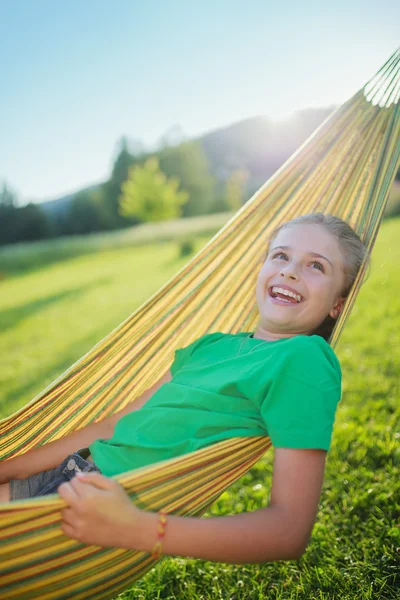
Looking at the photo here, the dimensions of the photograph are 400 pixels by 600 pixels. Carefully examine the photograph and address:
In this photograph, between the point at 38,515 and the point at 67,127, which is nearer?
the point at 38,515

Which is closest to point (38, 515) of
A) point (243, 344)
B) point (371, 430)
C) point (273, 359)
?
point (273, 359)

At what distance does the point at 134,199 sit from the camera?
2827cm

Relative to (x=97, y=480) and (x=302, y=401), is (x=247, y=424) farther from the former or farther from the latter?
(x=97, y=480)

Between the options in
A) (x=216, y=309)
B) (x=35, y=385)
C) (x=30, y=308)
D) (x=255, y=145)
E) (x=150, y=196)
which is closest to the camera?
(x=216, y=309)

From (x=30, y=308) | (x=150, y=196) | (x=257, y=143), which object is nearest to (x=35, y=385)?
(x=30, y=308)

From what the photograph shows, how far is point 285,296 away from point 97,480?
836 mm

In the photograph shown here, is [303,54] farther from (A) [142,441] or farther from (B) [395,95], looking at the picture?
(A) [142,441]

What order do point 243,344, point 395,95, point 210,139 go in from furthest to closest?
point 210,139
point 395,95
point 243,344

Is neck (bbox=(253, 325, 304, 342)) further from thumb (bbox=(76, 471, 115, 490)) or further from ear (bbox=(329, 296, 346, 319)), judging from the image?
thumb (bbox=(76, 471, 115, 490))

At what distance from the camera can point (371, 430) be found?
2.80 meters

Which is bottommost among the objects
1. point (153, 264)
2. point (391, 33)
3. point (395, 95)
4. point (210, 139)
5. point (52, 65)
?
point (153, 264)

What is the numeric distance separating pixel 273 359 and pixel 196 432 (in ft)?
0.95

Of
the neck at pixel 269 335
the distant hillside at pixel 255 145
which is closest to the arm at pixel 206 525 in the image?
the neck at pixel 269 335

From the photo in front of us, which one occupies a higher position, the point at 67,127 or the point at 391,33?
the point at 67,127
